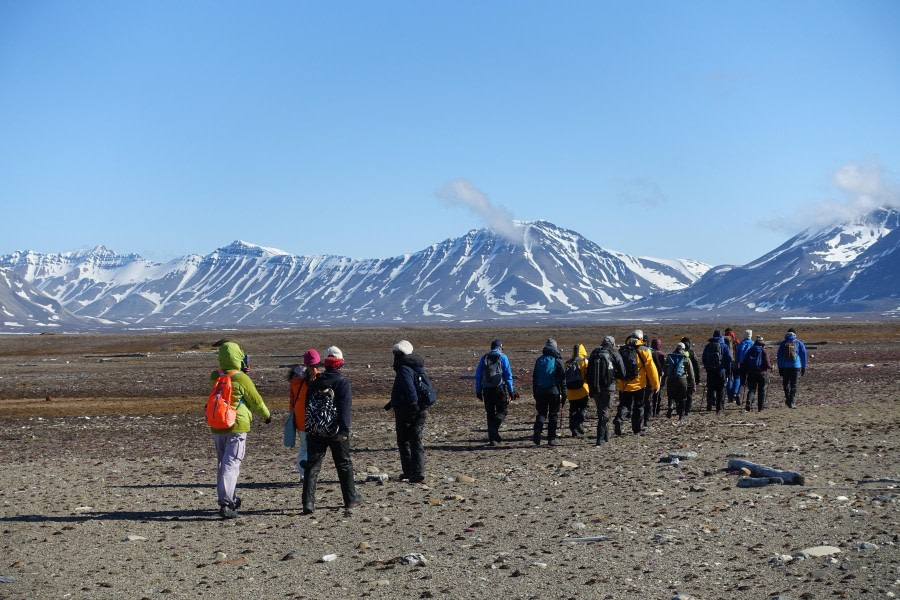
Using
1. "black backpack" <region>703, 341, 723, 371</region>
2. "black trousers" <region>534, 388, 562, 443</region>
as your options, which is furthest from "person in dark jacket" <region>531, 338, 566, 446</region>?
"black backpack" <region>703, 341, 723, 371</region>

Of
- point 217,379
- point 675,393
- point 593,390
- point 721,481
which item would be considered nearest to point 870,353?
point 675,393

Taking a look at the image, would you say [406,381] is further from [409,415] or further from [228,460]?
[228,460]

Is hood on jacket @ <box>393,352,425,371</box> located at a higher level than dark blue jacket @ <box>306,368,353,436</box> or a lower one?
higher

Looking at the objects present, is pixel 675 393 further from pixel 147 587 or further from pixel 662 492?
pixel 147 587

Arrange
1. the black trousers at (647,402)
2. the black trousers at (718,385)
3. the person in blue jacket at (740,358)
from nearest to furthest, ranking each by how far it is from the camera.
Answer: the black trousers at (647,402) < the black trousers at (718,385) < the person in blue jacket at (740,358)

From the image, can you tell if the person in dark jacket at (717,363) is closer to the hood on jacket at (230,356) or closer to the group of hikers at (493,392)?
the group of hikers at (493,392)

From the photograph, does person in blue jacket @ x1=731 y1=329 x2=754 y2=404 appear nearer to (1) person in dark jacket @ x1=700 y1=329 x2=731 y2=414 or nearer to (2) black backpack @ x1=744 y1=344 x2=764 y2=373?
(2) black backpack @ x1=744 y1=344 x2=764 y2=373

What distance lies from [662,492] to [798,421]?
32.5ft

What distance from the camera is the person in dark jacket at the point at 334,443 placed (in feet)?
44.5

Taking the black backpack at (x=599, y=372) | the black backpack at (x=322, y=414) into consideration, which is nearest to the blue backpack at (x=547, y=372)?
the black backpack at (x=599, y=372)

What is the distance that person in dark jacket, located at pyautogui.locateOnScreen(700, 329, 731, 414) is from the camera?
2605 centimetres

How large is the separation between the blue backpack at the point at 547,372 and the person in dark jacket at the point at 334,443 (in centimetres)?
688

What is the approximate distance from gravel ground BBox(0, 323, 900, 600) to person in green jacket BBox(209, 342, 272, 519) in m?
0.40

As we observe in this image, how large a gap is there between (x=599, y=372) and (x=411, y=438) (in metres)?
5.06
